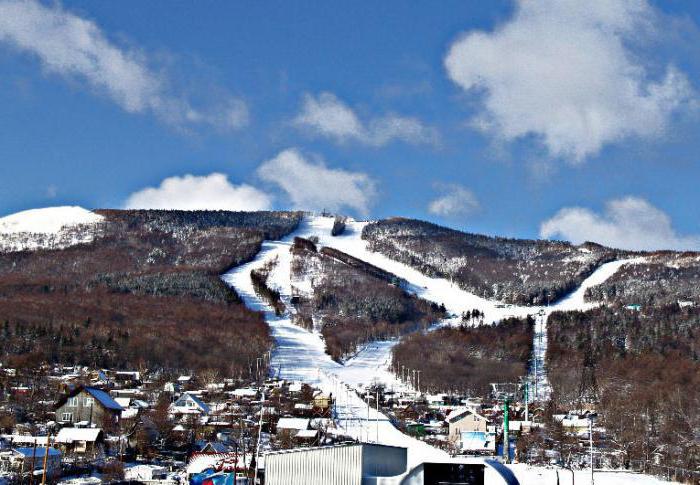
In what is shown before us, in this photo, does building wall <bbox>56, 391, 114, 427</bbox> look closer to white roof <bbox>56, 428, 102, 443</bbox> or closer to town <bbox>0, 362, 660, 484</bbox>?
town <bbox>0, 362, 660, 484</bbox>

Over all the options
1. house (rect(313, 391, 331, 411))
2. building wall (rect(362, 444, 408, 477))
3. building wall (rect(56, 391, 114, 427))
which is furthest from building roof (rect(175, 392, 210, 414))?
building wall (rect(362, 444, 408, 477))

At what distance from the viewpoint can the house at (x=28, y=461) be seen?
129ft

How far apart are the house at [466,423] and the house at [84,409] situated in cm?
2050

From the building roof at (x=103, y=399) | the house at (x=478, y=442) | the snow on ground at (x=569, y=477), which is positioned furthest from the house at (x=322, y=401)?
the snow on ground at (x=569, y=477)

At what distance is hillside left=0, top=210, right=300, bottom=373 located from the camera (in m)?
94.4

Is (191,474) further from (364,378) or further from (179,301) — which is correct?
(179,301)

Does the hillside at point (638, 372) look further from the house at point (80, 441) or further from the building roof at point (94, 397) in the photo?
the building roof at point (94, 397)

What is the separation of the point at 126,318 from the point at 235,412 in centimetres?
5380

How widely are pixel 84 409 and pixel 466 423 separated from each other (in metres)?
23.3

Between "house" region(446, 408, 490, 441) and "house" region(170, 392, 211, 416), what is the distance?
1582 centimetres

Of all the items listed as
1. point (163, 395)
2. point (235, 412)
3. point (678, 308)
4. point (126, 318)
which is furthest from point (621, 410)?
point (678, 308)

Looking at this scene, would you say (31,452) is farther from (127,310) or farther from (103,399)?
(127,310)

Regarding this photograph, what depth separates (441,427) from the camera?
65.2 m

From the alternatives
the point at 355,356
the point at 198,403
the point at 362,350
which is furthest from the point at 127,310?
the point at 198,403
